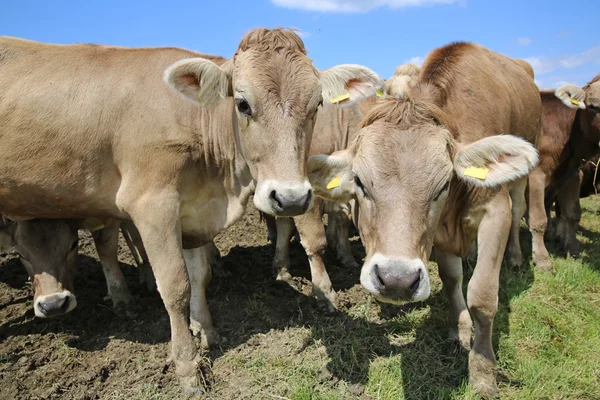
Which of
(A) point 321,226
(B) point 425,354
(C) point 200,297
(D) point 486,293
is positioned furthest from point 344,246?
(D) point 486,293

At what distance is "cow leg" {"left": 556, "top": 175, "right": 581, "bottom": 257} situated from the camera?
A: 7.38 m

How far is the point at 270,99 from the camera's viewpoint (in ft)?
12.0

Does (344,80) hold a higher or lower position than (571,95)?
higher

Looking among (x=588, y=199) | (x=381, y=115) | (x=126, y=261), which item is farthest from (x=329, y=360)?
(x=588, y=199)

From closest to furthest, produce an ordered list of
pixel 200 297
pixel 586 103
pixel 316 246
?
pixel 200 297, pixel 316 246, pixel 586 103

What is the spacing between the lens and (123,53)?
4.61 meters

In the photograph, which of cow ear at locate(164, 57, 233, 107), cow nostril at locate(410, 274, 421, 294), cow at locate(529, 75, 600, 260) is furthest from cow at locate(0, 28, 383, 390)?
cow at locate(529, 75, 600, 260)

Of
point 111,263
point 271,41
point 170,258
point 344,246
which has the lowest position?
point 344,246

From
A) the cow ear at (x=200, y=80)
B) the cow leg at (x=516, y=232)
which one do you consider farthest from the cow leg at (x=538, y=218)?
the cow ear at (x=200, y=80)

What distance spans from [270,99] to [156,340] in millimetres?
2799

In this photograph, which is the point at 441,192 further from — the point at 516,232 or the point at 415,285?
the point at 516,232

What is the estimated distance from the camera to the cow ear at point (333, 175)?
11.9 feet

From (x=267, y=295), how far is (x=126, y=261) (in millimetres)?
3131

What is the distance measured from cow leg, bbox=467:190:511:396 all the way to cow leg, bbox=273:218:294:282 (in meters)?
2.88
